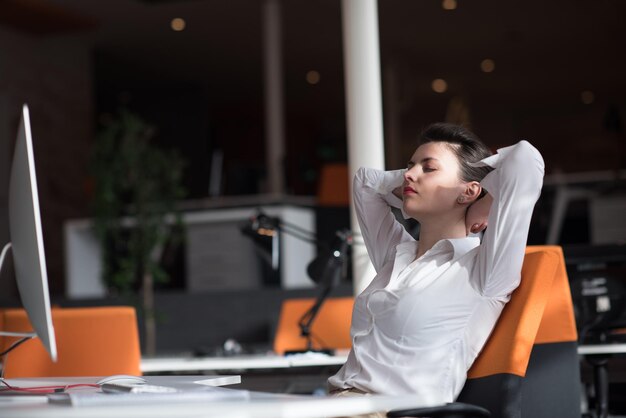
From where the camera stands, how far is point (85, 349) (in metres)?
3.19

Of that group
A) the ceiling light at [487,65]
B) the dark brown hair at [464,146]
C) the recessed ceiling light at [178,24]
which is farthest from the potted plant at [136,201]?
the ceiling light at [487,65]

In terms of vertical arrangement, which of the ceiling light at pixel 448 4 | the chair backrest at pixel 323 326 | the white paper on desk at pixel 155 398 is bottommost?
the chair backrest at pixel 323 326

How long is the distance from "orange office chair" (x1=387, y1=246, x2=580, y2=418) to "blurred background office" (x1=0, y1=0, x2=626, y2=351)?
11.3ft

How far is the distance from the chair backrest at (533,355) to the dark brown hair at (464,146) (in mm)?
236

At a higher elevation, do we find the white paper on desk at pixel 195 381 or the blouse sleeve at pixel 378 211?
the blouse sleeve at pixel 378 211

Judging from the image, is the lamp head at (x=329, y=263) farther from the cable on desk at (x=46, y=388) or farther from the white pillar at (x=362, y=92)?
the cable on desk at (x=46, y=388)

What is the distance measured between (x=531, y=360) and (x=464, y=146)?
0.54m

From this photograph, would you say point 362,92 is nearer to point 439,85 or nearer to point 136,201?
point 136,201

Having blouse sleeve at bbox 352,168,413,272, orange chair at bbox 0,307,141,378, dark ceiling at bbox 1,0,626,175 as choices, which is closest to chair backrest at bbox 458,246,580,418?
blouse sleeve at bbox 352,168,413,272

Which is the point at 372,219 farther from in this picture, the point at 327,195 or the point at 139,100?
the point at 139,100

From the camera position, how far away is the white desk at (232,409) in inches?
52.9

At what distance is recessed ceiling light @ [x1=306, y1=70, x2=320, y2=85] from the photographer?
14.2 m

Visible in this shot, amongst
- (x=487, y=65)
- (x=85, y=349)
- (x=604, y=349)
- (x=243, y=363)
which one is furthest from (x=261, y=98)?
(x=604, y=349)

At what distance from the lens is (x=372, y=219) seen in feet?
8.71
